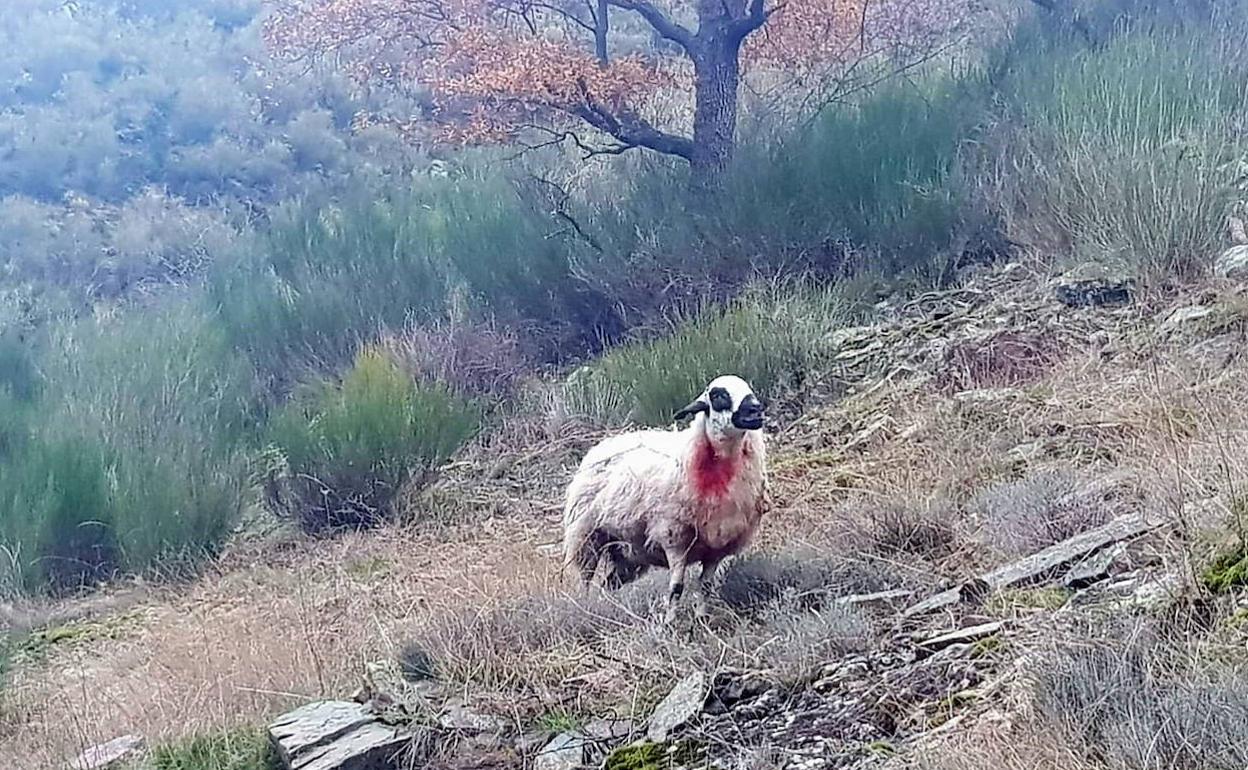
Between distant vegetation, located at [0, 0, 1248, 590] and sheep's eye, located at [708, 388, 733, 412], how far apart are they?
4.11 m

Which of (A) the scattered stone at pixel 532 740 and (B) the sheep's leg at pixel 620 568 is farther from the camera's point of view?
(B) the sheep's leg at pixel 620 568

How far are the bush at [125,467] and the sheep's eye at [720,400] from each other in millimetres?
5524

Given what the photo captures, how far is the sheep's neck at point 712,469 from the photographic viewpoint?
4.86 metres

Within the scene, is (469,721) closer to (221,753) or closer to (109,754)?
(221,753)

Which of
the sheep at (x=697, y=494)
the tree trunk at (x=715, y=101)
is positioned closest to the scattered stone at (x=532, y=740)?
the sheep at (x=697, y=494)

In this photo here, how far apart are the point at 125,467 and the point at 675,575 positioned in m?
6.03

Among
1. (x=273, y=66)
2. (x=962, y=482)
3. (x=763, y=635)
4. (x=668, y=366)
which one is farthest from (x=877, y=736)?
(x=273, y=66)

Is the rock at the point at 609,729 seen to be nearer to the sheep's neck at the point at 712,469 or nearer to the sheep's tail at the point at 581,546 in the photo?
the sheep's neck at the point at 712,469

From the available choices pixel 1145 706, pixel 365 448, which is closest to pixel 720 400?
pixel 1145 706

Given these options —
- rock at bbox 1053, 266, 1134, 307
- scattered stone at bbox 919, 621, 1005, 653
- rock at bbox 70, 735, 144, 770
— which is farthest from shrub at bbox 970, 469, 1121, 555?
rock at bbox 1053, 266, 1134, 307

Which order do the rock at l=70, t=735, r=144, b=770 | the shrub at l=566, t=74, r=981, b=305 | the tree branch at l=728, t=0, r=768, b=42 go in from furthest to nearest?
the tree branch at l=728, t=0, r=768, b=42 → the shrub at l=566, t=74, r=981, b=305 → the rock at l=70, t=735, r=144, b=770

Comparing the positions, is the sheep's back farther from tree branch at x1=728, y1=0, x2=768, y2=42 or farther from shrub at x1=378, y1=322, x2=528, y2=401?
tree branch at x1=728, y1=0, x2=768, y2=42

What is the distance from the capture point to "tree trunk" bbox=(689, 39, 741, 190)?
482 inches

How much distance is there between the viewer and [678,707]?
402 cm
